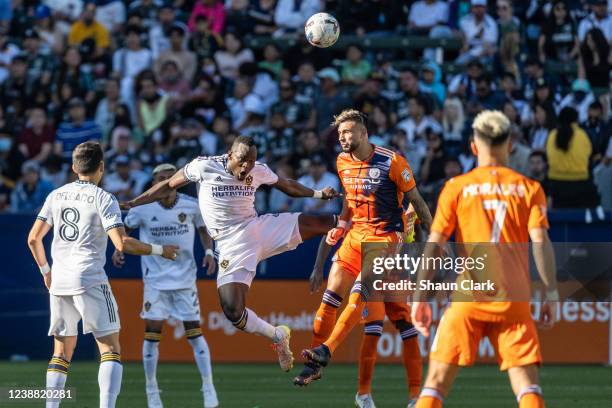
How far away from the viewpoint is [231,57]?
73.0 feet

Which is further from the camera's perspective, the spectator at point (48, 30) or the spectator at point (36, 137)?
the spectator at point (48, 30)

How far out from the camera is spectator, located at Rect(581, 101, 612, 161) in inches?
737

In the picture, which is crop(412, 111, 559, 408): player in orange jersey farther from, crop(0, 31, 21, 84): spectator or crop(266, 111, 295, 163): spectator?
crop(0, 31, 21, 84): spectator

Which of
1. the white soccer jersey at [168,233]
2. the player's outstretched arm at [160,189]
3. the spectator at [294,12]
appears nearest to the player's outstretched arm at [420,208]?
the player's outstretched arm at [160,189]

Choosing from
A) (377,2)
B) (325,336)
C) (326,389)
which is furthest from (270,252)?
(377,2)

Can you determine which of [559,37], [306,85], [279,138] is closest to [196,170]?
[279,138]

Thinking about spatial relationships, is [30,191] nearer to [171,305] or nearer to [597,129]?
[171,305]

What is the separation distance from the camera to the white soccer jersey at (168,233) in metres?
14.2

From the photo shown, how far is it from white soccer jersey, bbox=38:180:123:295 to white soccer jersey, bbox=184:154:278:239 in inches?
80.9

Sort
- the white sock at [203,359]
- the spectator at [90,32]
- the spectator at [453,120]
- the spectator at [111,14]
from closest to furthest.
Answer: the white sock at [203,359] < the spectator at [453,120] < the spectator at [90,32] < the spectator at [111,14]

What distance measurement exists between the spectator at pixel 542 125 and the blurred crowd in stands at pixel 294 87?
1.0 inches

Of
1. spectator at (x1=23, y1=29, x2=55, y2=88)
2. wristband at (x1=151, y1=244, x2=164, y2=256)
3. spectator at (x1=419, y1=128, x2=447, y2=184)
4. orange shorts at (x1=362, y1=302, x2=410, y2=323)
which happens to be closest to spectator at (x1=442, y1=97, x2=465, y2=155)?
spectator at (x1=419, y1=128, x2=447, y2=184)

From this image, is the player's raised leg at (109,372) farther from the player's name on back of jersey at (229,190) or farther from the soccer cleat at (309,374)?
the player's name on back of jersey at (229,190)

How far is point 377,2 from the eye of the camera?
22.8 m
